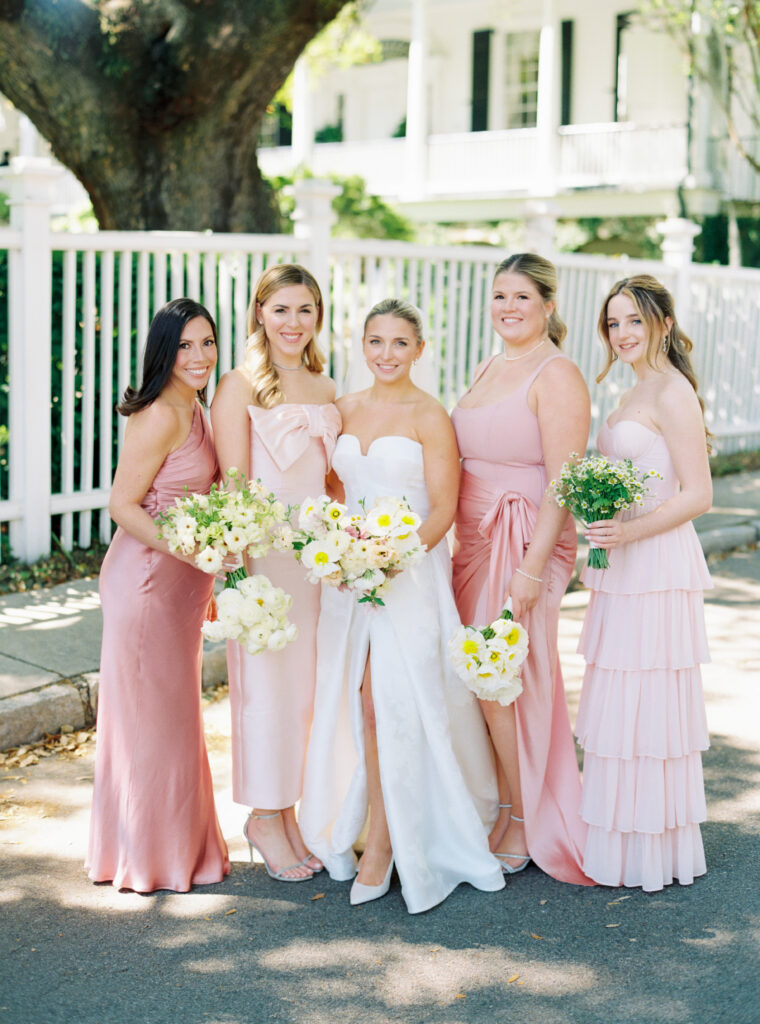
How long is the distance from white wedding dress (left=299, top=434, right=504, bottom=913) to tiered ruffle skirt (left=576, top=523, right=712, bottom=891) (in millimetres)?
436

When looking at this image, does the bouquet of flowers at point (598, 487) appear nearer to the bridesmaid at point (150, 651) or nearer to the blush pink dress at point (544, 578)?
the blush pink dress at point (544, 578)

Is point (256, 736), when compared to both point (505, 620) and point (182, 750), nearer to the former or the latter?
point (182, 750)

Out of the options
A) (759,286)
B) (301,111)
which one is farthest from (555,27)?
(759,286)

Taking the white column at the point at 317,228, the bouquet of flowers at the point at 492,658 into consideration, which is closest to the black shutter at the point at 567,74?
the white column at the point at 317,228

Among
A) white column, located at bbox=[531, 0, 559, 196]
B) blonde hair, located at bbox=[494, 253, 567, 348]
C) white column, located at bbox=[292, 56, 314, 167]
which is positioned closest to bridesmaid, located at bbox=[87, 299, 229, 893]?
blonde hair, located at bbox=[494, 253, 567, 348]

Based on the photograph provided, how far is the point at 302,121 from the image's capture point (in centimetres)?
2409

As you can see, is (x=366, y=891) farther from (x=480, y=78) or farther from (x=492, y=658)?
(x=480, y=78)

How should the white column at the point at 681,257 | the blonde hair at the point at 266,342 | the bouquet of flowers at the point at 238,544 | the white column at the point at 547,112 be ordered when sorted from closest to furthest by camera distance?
the bouquet of flowers at the point at 238,544, the blonde hair at the point at 266,342, the white column at the point at 681,257, the white column at the point at 547,112

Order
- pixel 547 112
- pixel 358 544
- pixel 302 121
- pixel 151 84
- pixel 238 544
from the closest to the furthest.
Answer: pixel 238 544 < pixel 358 544 < pixel 151 84 < pixel 547 112 < pixel 302 121

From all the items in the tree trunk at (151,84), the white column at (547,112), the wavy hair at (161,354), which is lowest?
the wavy hair at (161,354)

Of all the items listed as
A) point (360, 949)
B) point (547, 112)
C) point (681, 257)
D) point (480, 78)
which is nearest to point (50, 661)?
point (360, 949)

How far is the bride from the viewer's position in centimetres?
396

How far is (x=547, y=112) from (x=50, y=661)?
739 inches

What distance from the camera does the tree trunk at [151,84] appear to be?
27.2ft
